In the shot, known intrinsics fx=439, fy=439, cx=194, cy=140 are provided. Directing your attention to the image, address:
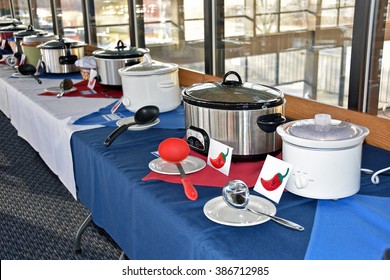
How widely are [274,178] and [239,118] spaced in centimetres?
17

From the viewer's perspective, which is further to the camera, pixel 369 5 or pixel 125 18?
pixel 125 18

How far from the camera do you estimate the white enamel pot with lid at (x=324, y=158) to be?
26.7 inches

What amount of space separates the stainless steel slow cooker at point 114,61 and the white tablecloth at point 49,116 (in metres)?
0.10

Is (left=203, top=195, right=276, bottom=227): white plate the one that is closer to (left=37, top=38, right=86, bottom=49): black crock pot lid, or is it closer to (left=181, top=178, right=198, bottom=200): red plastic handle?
(left=181, top=178, right=198, bottom=200): red plastic handle

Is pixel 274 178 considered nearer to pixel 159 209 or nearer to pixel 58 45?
pixel 159 209

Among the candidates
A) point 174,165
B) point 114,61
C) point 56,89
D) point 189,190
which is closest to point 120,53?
point 114,61

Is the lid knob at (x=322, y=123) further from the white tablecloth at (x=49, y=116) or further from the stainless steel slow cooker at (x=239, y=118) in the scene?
the white tablecloth at (x=49, y=116)

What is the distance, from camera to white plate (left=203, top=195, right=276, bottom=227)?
0.64 m

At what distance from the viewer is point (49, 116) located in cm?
136

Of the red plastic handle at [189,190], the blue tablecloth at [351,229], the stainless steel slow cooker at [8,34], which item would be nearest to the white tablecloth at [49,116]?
the red plastic handle at [189,190]

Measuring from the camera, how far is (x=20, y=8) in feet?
15.3

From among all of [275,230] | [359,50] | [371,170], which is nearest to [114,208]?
[275,230]
